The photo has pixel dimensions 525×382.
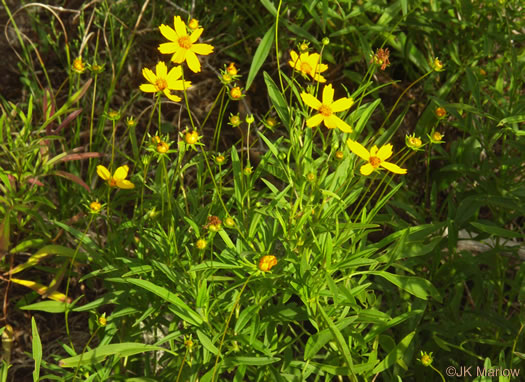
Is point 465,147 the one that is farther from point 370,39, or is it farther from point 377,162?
point 377,162

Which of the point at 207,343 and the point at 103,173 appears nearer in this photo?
the point at 207,343

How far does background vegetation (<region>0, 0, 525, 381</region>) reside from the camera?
1.41 metres

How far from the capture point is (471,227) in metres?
1.94

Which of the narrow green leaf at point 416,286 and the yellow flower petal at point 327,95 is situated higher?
the yellow flower petal at point 327,95

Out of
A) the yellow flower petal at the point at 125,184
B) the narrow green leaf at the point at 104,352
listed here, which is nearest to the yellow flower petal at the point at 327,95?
the yellow flower petal at the point at 125,184

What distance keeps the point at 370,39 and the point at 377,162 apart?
34.1 inches

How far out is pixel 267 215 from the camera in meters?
1.43

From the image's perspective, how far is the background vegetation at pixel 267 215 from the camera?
1.41 m

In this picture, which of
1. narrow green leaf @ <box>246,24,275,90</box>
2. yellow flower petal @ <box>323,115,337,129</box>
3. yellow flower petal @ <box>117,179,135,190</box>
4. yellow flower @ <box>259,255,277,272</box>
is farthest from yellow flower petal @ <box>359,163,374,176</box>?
yellow flower petal @ <box>117,179,135,190</box>

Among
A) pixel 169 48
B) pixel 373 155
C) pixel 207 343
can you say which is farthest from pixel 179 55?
pixel 207 343

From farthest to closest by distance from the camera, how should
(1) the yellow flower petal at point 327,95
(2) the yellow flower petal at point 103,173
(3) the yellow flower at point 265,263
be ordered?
1. (2) the yellow flower petal at point 103,173
2. (1) the yellow flower petal at point 327,95
3. (3) the yellow flower at point 265,263

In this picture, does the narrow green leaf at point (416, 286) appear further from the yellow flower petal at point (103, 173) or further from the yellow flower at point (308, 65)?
the yellow flower petal at point (103, 173)

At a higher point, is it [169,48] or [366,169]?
[169,48]

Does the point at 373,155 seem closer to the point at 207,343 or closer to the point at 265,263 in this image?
the point at 265,263
